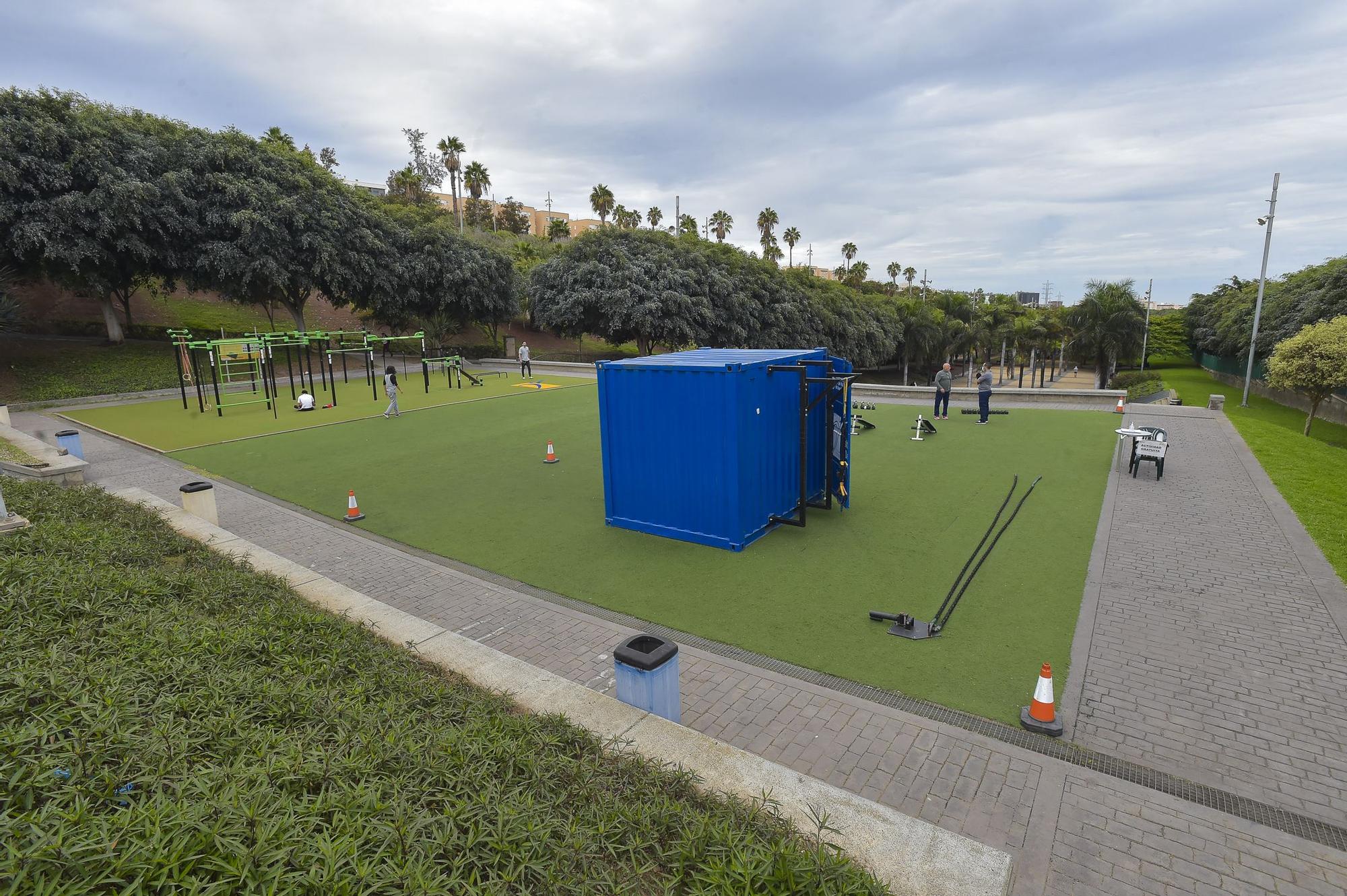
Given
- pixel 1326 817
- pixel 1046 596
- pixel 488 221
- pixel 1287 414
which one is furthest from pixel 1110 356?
pixel 488 221

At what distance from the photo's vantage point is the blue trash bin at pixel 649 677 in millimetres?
4434

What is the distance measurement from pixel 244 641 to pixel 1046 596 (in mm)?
7368

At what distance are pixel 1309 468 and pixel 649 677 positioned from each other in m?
14.6

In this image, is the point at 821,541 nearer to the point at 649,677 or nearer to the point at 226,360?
the point at 649,677

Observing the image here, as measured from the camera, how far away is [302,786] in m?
3.00

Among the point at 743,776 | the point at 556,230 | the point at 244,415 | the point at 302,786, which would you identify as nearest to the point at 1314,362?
the point at 743,776

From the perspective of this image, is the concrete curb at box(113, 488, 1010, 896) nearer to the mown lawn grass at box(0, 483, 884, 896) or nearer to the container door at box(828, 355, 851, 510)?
the mown lawn grass at box(0, 483, 884, 896)

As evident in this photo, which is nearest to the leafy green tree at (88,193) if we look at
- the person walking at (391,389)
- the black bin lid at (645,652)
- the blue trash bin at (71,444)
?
the person walking at (391,389)

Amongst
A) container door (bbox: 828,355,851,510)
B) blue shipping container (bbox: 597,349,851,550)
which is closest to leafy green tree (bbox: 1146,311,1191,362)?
container door (bbox: 828,355,851,510)

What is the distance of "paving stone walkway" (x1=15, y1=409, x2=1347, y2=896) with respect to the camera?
378cm

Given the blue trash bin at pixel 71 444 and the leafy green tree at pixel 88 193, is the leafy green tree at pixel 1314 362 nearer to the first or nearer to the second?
the blue trash bin at pixel 71 444

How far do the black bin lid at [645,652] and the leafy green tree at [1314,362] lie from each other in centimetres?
2486

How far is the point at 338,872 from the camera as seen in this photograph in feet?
8.06

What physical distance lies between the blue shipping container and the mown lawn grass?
4523 mm
